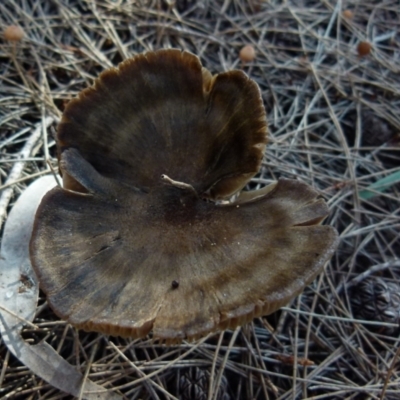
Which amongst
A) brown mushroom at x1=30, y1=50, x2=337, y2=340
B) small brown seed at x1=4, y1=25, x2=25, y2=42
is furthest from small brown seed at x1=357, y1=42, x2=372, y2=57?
small brown seed at x1=4, y1=25, x2=25, y2=42

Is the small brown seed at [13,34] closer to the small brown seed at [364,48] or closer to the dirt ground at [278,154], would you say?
the dirt ground at [278,154]

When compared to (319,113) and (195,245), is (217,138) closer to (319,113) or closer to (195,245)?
(195,245)

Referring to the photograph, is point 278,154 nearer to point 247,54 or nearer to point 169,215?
→ point 247,54

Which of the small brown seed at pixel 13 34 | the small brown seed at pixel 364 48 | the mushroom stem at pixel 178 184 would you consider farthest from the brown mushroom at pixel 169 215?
the small brown seed at pixel 364 48

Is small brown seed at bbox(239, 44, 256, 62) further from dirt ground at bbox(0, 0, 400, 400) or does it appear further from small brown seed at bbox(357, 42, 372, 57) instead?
small brown seed at bbox(357, 42, 372, 57)

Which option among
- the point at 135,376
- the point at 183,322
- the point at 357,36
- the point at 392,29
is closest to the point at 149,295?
the point at 183,322
